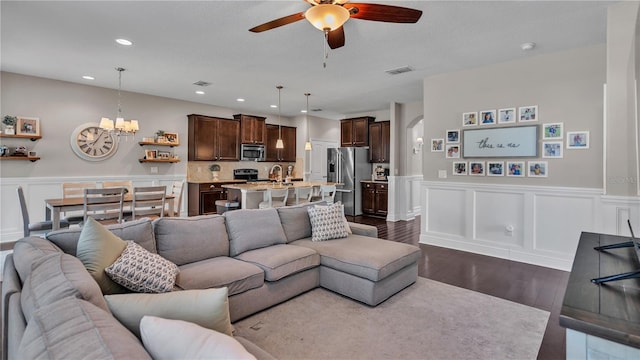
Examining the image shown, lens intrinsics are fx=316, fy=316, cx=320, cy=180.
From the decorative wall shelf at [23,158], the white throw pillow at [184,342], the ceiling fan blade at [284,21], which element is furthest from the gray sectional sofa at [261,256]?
the decorative wall shelf at [23,158]

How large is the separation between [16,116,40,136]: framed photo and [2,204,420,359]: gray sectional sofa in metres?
4.18

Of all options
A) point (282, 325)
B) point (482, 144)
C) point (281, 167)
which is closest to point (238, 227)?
point (282, 325)

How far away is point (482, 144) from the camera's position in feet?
14.6

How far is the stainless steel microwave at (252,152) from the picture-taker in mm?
7656

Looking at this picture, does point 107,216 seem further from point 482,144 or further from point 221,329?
point 482,144

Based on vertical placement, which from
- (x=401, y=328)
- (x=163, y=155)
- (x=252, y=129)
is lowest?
(x=401, y=328)

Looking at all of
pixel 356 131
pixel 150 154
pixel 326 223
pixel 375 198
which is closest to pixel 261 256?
pixel 326 223

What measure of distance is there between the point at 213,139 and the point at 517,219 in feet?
19.8

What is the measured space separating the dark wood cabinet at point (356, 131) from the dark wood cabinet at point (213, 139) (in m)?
2.70

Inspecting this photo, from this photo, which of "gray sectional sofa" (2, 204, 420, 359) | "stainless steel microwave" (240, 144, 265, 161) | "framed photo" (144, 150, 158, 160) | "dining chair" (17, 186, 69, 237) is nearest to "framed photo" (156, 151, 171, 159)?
"framed photo" (144, 150, 158, 160)

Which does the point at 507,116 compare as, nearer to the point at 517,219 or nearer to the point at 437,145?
the point at 437,145

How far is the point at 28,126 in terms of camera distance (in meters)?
5.01

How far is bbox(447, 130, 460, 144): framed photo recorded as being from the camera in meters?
4.71

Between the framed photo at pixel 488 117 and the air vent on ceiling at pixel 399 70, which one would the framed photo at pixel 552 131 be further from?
the air vent on ceiling at pixel 399 70
